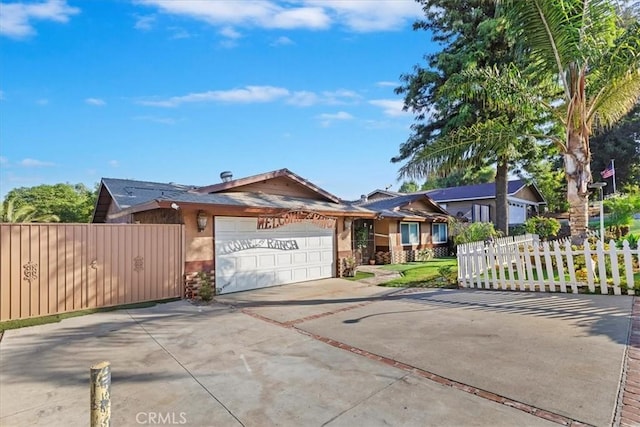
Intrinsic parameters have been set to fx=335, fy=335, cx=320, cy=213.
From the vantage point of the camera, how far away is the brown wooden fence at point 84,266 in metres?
6.90

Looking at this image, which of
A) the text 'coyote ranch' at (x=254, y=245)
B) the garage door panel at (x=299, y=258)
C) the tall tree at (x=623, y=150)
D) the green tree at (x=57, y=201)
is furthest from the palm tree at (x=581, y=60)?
the tall tree at (x=623, y=150)

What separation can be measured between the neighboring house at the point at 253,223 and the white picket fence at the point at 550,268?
15.3 ft

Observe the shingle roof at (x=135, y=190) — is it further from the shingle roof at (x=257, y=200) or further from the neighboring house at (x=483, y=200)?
the neighboring house at (x=483, y=200)

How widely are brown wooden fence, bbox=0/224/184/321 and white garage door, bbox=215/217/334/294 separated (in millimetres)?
1239

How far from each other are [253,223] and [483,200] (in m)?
23.6

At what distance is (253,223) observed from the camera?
→ 10.3m

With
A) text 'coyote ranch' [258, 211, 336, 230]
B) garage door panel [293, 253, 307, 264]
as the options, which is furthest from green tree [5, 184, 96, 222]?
text 'coyote ranch' [258, 211, 336, 230]

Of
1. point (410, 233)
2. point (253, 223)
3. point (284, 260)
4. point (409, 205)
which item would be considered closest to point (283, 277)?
point (284, 260)

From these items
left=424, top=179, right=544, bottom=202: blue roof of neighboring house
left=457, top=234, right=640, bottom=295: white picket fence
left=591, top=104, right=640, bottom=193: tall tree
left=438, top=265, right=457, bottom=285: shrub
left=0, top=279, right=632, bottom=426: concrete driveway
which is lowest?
left=0, top=279, right=632, bottom=426: concrete driveway

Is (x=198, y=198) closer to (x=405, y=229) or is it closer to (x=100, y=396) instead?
(x=100, y=396)

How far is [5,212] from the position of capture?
1684 cm

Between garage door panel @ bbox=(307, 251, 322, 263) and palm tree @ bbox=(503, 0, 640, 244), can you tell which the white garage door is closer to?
garage door panel @ bbox=(307, 251, 322, 263)

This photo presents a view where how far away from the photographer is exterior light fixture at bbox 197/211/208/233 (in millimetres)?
9102

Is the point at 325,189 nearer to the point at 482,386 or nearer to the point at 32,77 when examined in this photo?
the point at 482,386
